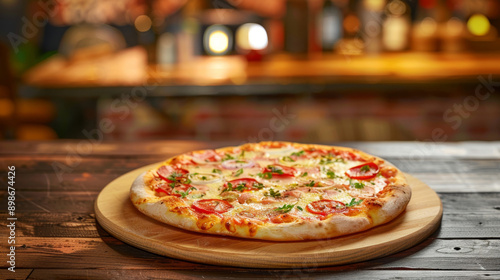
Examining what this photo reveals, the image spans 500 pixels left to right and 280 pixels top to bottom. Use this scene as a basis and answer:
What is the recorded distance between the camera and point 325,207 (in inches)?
67.3

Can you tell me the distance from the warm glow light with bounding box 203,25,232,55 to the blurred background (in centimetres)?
88

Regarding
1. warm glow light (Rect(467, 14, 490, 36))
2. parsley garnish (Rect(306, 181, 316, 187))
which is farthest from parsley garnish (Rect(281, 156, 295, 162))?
warm glow light (Rect(467, 14, 490, 36))

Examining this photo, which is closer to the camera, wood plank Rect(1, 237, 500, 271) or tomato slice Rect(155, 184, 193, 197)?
wood plank Rect(1, 237, 500, 271)

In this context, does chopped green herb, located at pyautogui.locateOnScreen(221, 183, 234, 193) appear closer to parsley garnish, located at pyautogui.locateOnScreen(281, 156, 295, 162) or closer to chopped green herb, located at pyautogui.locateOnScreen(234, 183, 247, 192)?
chopped green herb, located at pyautogui.locateOnScreen(234, 183, 247, 192)

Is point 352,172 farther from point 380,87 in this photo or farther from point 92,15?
point 92,15

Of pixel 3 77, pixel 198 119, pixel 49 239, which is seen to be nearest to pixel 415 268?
pixel 49 239

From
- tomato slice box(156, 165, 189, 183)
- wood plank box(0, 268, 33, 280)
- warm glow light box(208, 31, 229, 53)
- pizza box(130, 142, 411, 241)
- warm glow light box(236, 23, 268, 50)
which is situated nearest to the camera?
wood plank box(0, 268, 33, 280)

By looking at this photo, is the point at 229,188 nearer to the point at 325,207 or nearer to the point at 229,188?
the point at 229,188

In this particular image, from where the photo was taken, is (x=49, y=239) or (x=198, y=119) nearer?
(x=49, y=239)

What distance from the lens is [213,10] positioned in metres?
9.30

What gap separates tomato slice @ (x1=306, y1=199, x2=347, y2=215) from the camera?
1.68m

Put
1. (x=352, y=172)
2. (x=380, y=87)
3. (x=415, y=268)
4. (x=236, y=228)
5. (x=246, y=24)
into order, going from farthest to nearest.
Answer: (x=246, y=24)
(x=380, y=87)
(x=352, y=172)
(x=236, y=228)
(x=415, y=268)

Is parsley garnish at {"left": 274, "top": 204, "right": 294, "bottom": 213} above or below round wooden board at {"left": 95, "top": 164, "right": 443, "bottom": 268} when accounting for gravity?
above

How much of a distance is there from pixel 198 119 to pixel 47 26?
574 cm
